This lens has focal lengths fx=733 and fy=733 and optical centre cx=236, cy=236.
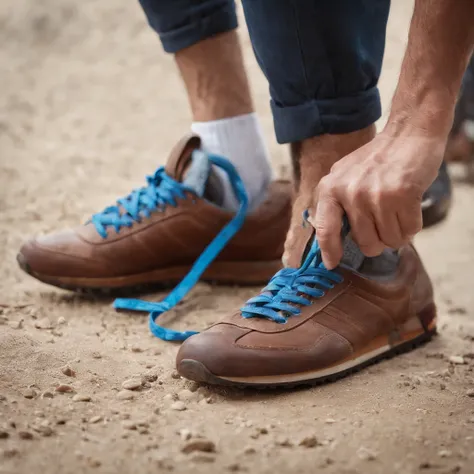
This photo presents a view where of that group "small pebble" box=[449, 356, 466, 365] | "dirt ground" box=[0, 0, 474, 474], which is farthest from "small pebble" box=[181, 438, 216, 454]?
"small pebble" box=[449, 356, 466, 365]

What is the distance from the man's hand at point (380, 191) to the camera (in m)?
0.98

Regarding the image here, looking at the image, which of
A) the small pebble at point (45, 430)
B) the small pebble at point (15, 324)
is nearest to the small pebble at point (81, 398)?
the small pebble at point (45, 430)

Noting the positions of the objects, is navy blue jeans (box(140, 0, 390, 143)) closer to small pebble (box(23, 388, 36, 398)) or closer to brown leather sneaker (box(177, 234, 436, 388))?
brown leather sneaker (box(177, 234, 436, 388))

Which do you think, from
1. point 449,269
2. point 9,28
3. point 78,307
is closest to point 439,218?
point 449,269

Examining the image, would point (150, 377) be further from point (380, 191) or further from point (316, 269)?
point (380, 191)

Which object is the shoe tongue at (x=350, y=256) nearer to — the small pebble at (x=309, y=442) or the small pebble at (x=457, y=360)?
the small pebble at (x=457, y=360)

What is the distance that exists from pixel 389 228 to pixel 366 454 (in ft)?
0.99

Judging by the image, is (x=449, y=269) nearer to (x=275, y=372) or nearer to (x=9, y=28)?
(x=275, y=372)

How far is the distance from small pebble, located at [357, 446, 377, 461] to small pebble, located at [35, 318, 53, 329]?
71cm

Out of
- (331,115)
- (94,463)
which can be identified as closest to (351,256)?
(331,115)

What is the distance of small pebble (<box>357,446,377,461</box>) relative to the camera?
943 mm

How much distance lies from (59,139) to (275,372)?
2267 mm

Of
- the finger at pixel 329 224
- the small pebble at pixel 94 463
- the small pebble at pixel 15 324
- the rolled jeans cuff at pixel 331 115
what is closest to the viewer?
the small pebble at pixel 94 463

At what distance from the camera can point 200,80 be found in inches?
61.6
